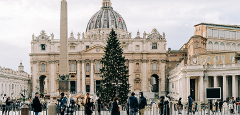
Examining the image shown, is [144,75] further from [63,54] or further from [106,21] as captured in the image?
[63,54]

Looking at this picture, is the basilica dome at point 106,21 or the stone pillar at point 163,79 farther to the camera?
the basilica dome at point 106,21

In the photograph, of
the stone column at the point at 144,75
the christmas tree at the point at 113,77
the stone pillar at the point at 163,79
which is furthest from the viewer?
the stone pillar at the point at 163,79

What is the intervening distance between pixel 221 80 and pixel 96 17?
245ft

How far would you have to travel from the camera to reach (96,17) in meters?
130

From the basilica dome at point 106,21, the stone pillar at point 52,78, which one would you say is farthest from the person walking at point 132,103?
the basilica dome at point 106,21

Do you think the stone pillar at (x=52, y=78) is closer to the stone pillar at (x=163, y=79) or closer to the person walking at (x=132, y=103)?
the stone pillar at (x=163, y=79)

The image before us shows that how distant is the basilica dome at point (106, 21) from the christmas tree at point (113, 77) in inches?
2806

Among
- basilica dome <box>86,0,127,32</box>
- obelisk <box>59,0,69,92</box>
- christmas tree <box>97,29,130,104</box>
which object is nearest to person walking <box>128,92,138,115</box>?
obelisk <box>59,0,69,92</box>

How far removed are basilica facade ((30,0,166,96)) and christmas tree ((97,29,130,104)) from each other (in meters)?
44.7

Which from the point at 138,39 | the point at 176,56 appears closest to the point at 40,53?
the point at 138,39

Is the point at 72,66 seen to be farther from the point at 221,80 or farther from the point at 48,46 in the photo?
the point at 221,80

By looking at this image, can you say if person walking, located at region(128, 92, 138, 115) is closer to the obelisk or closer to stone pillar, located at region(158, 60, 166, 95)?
the obelisk

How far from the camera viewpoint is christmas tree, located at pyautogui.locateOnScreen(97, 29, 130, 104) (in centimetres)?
5059

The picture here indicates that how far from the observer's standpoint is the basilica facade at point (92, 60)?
99.0 m
